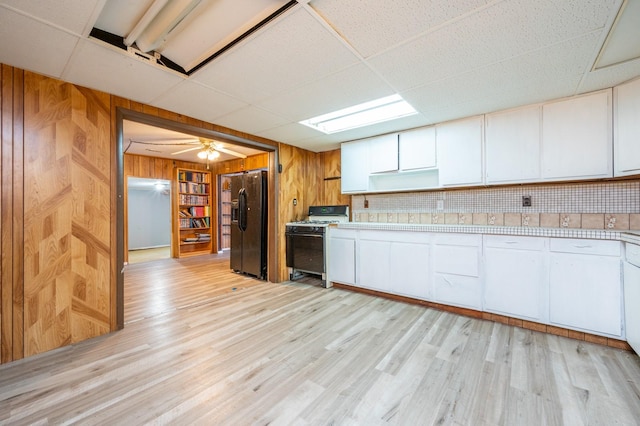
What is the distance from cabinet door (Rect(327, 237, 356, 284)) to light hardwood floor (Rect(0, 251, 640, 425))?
894 mm

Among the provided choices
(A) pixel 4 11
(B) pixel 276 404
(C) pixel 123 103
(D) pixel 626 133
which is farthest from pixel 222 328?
(D) pixel 626 133

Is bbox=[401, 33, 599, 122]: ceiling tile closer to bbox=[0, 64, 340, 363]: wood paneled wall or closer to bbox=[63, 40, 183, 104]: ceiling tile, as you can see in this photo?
bbox=[63, 40, 183, 104]: ceiling tile

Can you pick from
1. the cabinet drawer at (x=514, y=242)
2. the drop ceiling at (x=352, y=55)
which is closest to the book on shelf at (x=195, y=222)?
the drop ceiling at (x=352, y=55)

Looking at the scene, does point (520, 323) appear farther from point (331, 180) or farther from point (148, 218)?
point (148, 218)

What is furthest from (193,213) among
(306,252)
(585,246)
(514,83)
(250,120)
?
(585,246)

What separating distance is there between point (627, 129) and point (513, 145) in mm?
808

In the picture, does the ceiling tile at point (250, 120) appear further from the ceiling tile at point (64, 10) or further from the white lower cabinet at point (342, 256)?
the white lower cabinet at point (342, 256)

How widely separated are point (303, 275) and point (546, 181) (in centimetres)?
361

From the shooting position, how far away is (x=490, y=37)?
1.66 metres

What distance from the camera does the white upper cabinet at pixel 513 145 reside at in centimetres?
271

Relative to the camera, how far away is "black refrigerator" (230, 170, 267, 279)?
4340 mm

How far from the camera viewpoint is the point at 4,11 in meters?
1.44

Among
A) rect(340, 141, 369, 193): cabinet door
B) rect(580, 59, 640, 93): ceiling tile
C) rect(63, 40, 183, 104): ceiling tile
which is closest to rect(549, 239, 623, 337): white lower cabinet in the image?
rect(580, 59, 640, 93): ceiling tile

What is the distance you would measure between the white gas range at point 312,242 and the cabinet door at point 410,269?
104 cm
